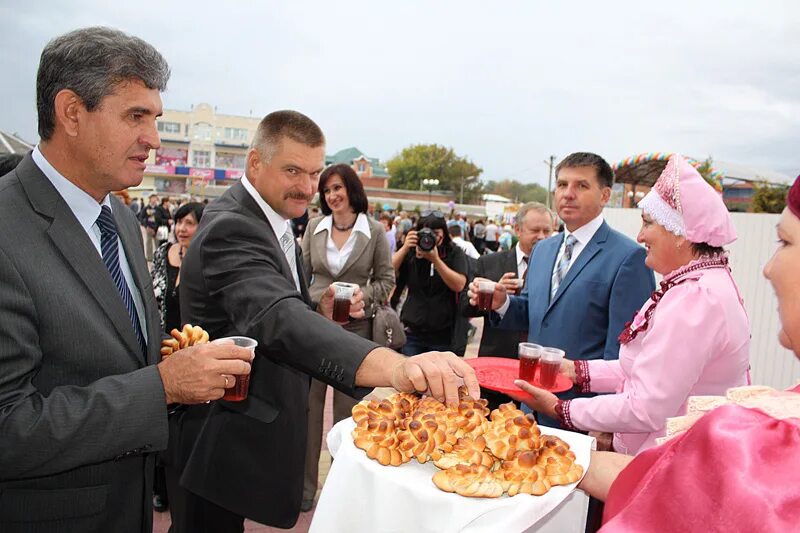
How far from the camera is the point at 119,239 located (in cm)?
203

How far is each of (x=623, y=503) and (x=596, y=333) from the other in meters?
2.18

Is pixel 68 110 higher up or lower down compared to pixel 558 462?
higher up

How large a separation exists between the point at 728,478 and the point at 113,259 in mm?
1908

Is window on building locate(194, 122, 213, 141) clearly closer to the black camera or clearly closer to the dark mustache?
the black camera

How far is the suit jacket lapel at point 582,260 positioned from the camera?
3.27 m

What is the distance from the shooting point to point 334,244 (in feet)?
16.0

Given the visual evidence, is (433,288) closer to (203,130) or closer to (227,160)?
(227,160)

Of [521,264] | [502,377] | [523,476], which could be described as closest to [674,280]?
[502,377]

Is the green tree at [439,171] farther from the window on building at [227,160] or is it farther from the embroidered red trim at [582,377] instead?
the embroidered red trim at [582,377]

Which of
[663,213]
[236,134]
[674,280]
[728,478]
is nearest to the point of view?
[728,478]

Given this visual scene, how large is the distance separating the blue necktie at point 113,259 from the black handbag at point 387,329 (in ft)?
8.97

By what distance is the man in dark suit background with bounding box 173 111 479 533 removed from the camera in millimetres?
2023

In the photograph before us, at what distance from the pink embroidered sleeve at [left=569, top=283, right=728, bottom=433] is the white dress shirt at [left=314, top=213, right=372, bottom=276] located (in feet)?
9.43

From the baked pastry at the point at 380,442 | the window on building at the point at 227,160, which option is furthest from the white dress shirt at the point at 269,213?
the window on building at the point at 227,160
